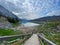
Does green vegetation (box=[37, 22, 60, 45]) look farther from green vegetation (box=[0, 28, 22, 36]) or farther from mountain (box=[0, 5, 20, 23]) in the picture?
mountain (box=[0, 5, 20, 23])

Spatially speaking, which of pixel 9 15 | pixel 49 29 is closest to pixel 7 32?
pixel 9 15

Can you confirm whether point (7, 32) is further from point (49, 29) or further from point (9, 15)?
point (49, 29)

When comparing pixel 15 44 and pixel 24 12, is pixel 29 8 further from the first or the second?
pixel 15 44

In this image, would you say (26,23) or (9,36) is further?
(26,23)

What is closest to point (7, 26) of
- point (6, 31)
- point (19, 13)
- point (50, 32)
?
point (6, 31)

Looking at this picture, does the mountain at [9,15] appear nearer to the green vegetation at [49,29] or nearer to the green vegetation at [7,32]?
the green vegetation at [7,32]

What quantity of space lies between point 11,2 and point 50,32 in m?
1.84

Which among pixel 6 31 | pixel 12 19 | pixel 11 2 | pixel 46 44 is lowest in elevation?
pixel 46 44

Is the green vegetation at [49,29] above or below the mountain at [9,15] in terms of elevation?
below

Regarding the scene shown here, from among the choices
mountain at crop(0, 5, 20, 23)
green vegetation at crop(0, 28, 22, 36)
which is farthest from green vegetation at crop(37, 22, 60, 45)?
mountain at crop(0, 5, 20, 23)

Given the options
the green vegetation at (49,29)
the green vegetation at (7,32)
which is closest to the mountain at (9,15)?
the green vegetation at (7,32)

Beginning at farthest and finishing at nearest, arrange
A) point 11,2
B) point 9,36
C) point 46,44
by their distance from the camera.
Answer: point 11,2 < point 9,36 < point 46,44

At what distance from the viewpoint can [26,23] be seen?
6.39 meters

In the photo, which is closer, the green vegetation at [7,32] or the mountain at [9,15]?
the green vegetation at [7,32]
